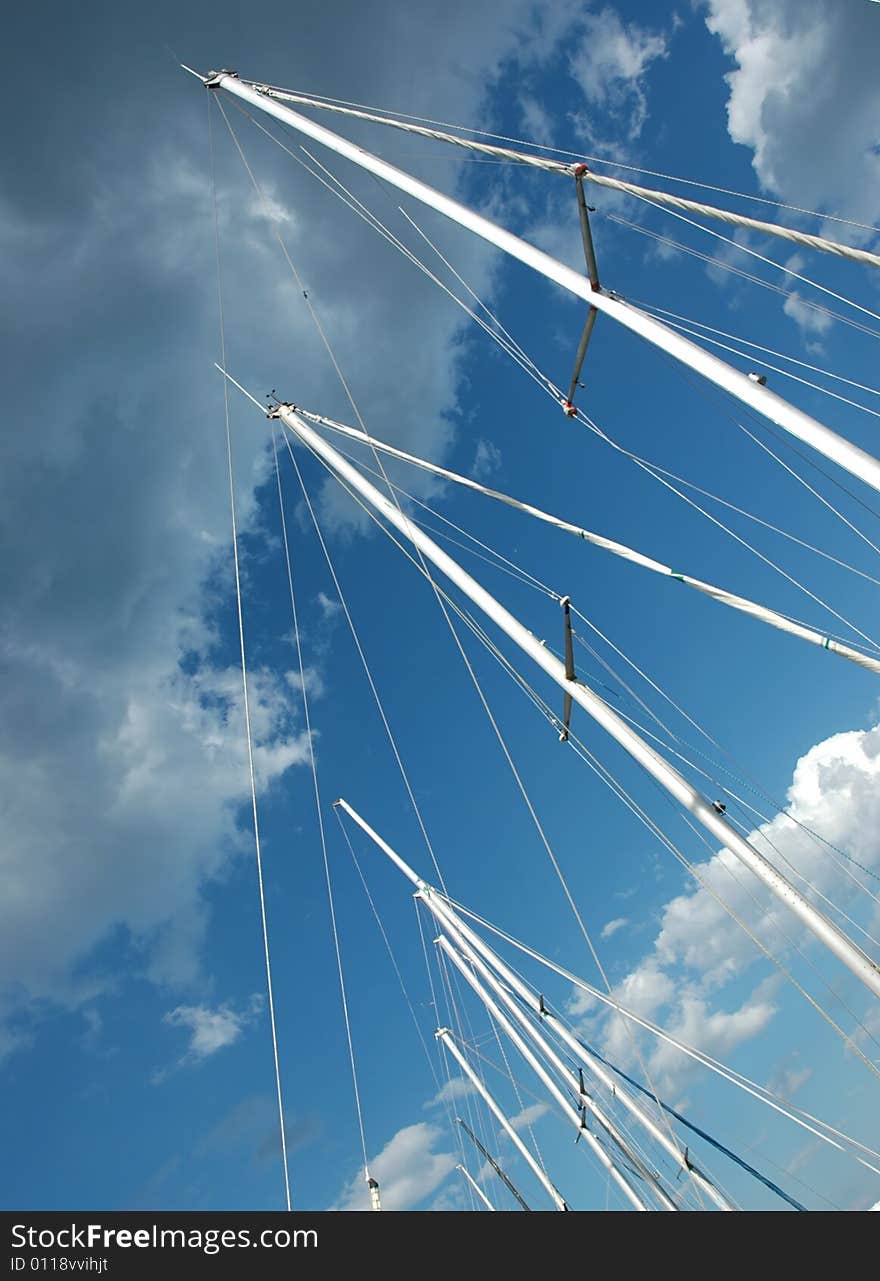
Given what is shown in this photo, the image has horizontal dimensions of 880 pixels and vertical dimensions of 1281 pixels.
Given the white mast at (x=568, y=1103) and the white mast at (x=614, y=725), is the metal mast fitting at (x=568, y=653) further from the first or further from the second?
the white mast at (x=568, y=1103)

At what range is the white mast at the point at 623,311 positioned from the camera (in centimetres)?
1095

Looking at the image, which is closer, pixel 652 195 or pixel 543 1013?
pixel 652 195

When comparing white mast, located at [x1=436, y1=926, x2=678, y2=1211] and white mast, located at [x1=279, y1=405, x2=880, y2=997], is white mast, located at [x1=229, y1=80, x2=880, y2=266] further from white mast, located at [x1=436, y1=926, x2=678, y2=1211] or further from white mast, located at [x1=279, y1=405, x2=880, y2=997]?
white mast, located at [x1=436, y1=926, x2=678, y2=1211]

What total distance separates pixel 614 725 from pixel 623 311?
29.3 ft

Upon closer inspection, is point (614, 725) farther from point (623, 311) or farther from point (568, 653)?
point (623, 311)

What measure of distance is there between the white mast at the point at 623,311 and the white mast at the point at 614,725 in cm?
775

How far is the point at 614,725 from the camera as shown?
59.6 ft

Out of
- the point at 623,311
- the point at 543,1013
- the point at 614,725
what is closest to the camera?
the point at 623,311

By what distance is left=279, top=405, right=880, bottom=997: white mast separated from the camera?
15344 millimetres

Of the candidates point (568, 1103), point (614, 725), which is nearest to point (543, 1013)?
point (568, 1103)

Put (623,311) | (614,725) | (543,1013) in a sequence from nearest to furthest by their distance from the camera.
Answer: (623,311) < (614,725) < (543,1013)

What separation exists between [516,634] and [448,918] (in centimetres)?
2334
